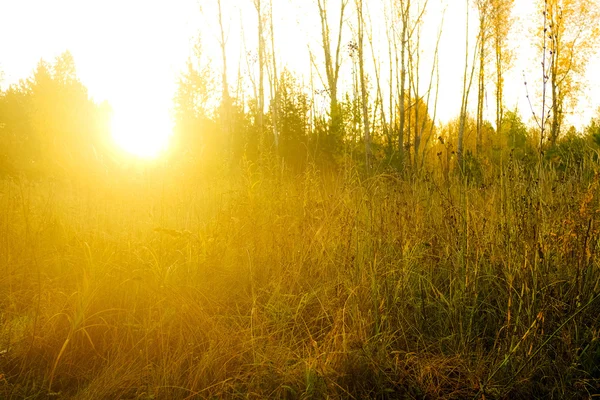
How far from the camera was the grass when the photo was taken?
2.09 m

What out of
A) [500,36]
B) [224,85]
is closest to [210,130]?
[224,85]

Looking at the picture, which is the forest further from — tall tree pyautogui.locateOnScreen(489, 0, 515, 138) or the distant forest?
tall tree pyautogui.locateOnScreen(489, 0, 515, 138)

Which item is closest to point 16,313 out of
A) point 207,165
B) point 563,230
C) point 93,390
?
point 93,390

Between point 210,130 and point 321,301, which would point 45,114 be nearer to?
point 210,130

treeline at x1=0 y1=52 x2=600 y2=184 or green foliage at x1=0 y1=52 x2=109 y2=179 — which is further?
green foliage at x1=0 y1=52 x2=109 y2=179

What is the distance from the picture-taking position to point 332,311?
2.63m

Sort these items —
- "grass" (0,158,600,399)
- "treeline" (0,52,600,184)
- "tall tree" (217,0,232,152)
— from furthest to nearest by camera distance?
"tall tree" (217,0,232,152) → "treeline" (0,52,600,184) → "grass" (0,158,600,399)

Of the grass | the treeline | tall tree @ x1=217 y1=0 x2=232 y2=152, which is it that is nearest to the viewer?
the grass

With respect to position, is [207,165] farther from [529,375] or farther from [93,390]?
[529,375]

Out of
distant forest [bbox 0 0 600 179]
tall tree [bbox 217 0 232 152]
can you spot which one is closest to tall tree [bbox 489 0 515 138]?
distant forest [bbox 0 0 600 179]

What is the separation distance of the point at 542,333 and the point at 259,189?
3.09 metres

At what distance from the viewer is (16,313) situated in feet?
9.25

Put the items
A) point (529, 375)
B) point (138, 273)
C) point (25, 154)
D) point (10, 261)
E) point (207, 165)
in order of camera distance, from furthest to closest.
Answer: point (25, 154) < point (207, 165) < point (10, 261) < point (138, 273) < point (529, 375)

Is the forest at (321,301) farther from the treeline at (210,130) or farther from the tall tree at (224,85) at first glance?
the tall tree at (224,85)
